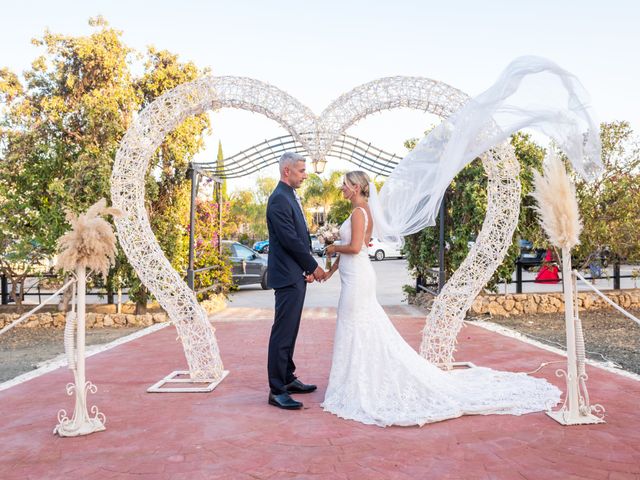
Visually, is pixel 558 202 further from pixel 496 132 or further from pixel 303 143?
pixel 303 143

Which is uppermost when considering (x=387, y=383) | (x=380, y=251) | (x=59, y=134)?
(x=59, y=134)

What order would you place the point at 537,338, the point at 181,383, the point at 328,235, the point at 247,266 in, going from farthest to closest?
1. the point at 247,266
2. the point at 537,338
3. the point at 181,383
4. the point at 328,235

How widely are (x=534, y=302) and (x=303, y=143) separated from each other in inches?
254

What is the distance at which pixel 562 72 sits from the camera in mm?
4160

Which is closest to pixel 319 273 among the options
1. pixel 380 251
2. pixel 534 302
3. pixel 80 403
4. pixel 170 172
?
pixel 80 403

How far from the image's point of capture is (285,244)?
15.8ft

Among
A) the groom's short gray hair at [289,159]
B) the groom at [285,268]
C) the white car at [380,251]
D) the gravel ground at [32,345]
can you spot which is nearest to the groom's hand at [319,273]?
the groom at [285,268]

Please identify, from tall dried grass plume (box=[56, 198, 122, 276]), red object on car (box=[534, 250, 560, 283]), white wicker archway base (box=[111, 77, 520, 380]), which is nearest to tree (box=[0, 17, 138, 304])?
white wicker archway base (box=[111, 77, 520, 380])

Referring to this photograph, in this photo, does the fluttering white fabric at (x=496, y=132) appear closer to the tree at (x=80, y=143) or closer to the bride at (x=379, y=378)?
the bride at (x=379, y=378)

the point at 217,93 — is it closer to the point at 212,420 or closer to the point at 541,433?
the point at 212,420

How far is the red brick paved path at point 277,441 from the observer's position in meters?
3.38

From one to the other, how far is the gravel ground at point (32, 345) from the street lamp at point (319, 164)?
4.41 meters

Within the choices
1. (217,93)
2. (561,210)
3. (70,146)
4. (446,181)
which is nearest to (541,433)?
(561,210)

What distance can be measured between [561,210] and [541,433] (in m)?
1.69
